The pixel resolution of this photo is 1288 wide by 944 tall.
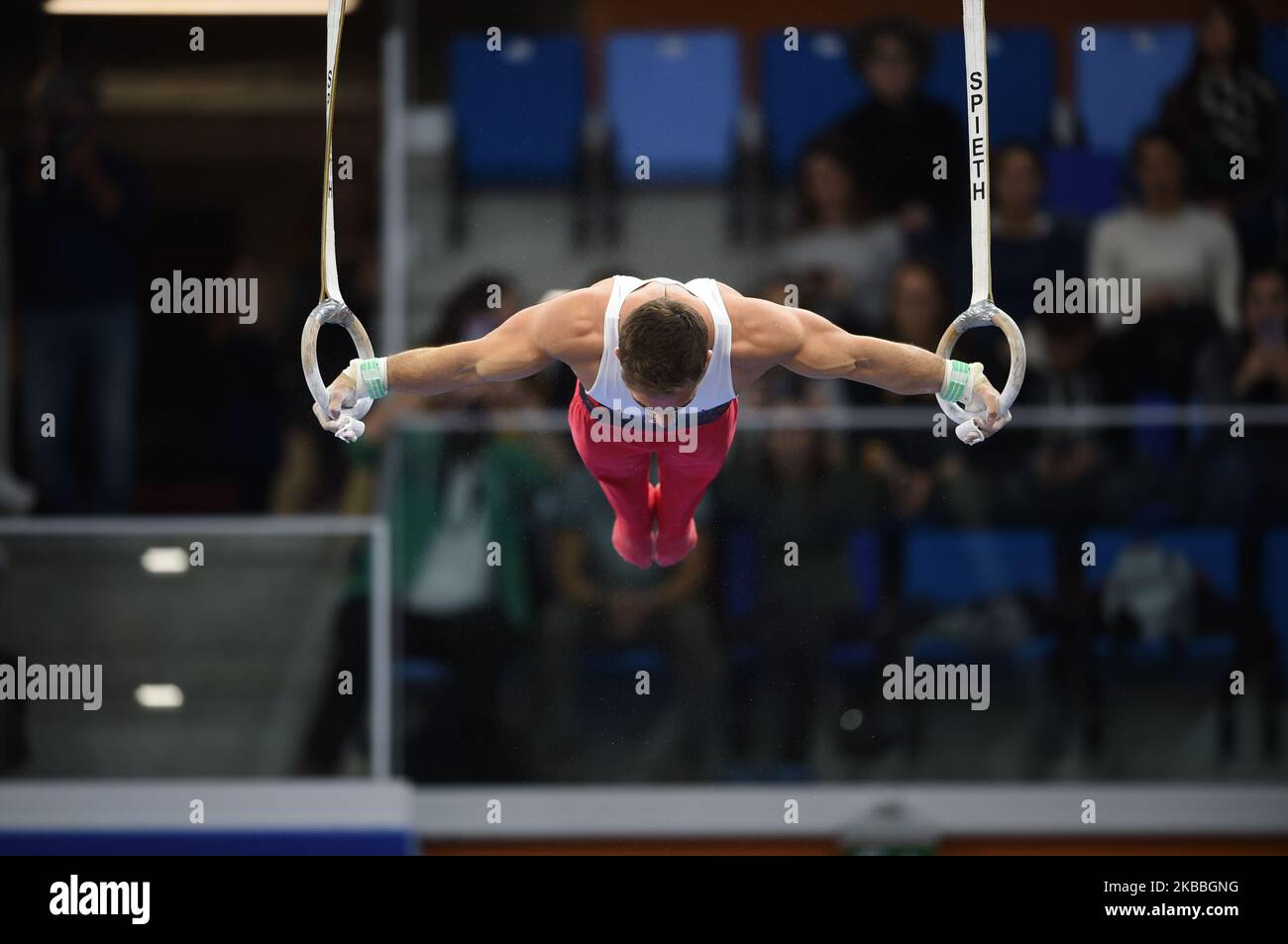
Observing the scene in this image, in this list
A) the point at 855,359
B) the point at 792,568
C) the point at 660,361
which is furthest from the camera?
the point at 792,568

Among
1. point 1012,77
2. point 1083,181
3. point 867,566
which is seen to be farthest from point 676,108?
point 867,566

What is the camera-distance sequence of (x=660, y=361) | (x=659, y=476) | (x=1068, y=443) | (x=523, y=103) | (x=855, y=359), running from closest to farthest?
(x=660, y=361)
(x=855, y=359)
(x=659, y=476)
(x=1068, y=443)
(x=523, y=103)

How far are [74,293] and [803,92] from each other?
265 cm

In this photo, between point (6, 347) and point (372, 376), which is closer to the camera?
point (372, 376)

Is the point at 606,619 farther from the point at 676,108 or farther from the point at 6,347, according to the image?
the point at 6,347

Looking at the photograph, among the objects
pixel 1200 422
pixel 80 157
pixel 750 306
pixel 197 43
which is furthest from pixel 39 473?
pixel 1200 422

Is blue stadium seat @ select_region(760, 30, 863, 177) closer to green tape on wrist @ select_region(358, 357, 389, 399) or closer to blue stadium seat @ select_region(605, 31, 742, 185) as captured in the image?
blue stadium seat @ select_region(605, 31, 742, 185)

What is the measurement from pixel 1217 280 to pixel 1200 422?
0.53 m

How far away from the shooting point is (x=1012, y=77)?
247 inches

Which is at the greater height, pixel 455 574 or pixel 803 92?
pixel 803 92

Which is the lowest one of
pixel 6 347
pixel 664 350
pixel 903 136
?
pixel 664 350

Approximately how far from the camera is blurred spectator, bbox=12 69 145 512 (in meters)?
6.24

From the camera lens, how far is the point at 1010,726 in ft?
20.0

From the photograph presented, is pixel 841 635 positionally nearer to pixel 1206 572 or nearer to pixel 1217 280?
pixel 1206 572
